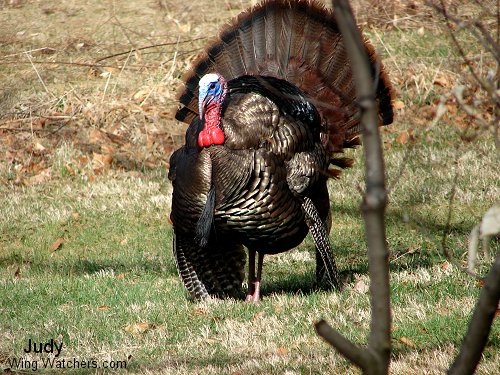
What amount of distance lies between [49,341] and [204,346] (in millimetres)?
878

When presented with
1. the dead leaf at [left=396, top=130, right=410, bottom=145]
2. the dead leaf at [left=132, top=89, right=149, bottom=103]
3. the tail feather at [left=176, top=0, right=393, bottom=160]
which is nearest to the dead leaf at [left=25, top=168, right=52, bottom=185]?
the dead leaf at [left=132, top=89, right=149, bottom=103]

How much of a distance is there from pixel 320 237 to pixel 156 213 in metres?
2.91

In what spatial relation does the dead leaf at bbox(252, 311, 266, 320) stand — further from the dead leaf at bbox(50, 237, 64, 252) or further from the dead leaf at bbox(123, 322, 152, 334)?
the dead leaf at bbox(50, 237, 64, 252)

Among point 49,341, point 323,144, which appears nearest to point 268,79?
point 323,144

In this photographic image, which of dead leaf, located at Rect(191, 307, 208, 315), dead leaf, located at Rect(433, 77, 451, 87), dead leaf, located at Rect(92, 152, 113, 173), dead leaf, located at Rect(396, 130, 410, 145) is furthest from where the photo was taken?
dead leaf, located at Rect(433, 77, 451, 87)

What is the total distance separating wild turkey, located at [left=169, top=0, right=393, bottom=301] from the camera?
468 centimetres

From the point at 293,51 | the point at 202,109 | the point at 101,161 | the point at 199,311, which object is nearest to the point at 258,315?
the point at 199,311

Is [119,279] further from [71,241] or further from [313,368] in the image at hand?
[313,368]

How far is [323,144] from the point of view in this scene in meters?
5.58

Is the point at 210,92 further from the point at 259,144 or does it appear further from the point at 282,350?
the point at 282,350

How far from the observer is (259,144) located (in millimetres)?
4785

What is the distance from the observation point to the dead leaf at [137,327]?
4.64 metres

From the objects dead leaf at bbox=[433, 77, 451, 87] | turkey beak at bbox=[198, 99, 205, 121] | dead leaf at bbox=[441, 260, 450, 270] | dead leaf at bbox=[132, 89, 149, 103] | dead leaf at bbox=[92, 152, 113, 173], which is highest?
turkey beak at bbox=[198, 99, 205, 121]

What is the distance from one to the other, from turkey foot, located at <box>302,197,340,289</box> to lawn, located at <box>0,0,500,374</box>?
132mm
